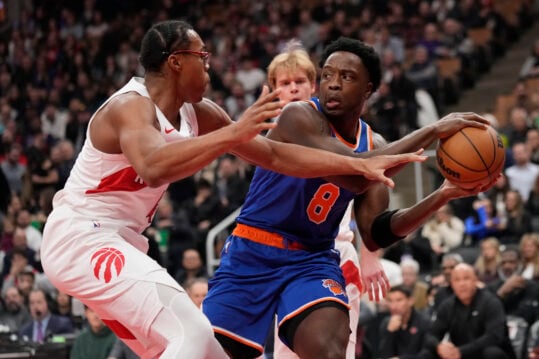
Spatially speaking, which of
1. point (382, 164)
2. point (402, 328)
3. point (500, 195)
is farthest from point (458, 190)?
point (500, 195)

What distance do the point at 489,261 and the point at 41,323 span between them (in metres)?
5.17

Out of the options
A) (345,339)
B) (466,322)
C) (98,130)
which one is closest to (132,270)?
(98,130)

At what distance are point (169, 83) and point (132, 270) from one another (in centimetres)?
104

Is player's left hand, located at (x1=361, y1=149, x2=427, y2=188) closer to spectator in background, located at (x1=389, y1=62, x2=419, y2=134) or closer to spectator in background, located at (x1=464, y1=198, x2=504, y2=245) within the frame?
spectator in background, located at (x1=464, y1=198, x2=504, y2=245)

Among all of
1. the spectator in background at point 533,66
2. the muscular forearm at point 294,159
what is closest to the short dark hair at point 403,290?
the muscular forearm at point 294,159

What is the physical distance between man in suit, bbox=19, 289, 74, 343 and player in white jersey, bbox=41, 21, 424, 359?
6.41 m

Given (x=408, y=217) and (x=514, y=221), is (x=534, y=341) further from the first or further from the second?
(x=408, y=217)

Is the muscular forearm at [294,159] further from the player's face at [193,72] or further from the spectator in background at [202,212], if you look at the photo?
the spectator in background at [202,212]

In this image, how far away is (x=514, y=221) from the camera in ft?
41.7

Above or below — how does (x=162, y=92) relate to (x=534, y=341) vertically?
above

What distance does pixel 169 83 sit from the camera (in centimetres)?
565

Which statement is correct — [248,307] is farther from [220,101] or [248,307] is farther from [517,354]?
[220,101]

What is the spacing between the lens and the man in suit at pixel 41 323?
11.9m

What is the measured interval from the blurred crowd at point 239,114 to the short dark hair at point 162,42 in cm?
468
